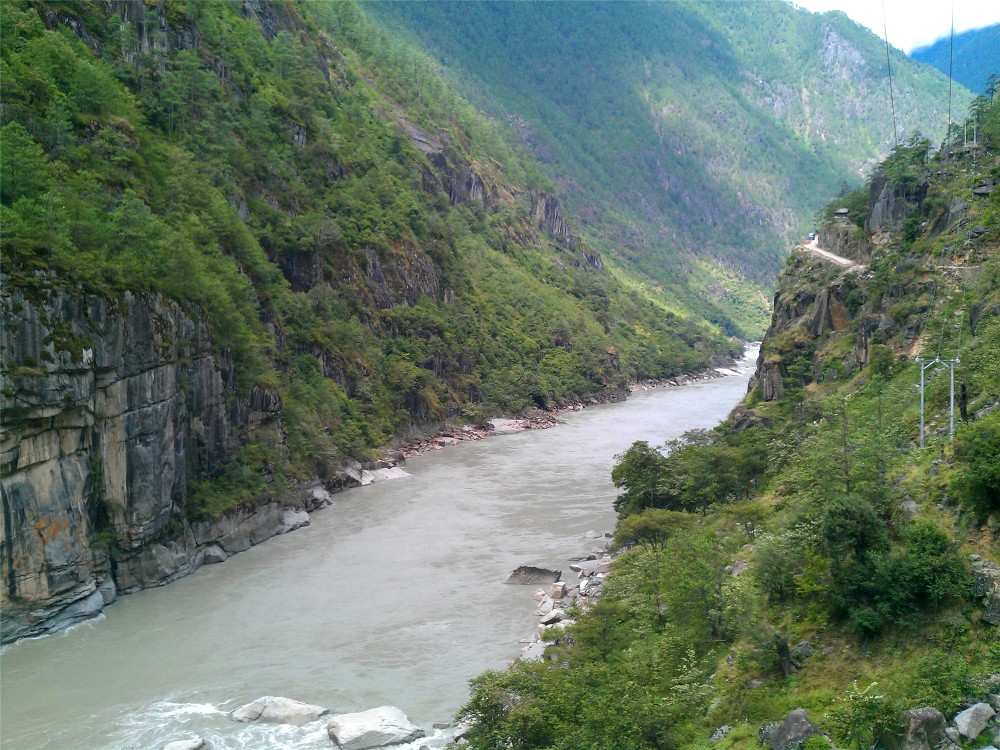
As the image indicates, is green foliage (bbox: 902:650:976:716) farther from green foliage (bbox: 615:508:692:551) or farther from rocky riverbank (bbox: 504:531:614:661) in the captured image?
green foliage (bbox: 615:508:692:551)

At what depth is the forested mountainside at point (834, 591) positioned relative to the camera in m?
16.1

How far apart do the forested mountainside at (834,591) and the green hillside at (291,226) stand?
2101 cm

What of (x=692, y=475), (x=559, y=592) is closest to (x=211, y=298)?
(x=559, y=592)

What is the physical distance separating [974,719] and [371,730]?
1511cm

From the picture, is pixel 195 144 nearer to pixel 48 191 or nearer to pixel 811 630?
pixel 48 191

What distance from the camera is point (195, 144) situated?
56.5 m

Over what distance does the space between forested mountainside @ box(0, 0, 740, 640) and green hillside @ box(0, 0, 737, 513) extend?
182 mm

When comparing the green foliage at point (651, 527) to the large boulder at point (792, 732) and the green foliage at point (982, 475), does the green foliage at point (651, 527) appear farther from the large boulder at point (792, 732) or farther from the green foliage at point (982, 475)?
the large boulder at point (792, 732)

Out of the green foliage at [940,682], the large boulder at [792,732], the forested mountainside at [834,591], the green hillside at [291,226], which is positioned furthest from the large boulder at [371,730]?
the green hillside at [291,226]

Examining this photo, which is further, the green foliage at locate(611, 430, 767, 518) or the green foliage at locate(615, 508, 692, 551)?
the green foliage at locate(611, 430, 767, 518)

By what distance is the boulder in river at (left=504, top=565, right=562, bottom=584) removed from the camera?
3691cm

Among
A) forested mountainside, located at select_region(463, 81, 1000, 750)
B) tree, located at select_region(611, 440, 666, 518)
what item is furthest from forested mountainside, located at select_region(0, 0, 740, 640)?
forested mountainside, located at select_region(463, 81, 1000, 750)

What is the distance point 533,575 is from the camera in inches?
1465

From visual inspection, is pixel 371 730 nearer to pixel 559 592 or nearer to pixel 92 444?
pixel 559 592
